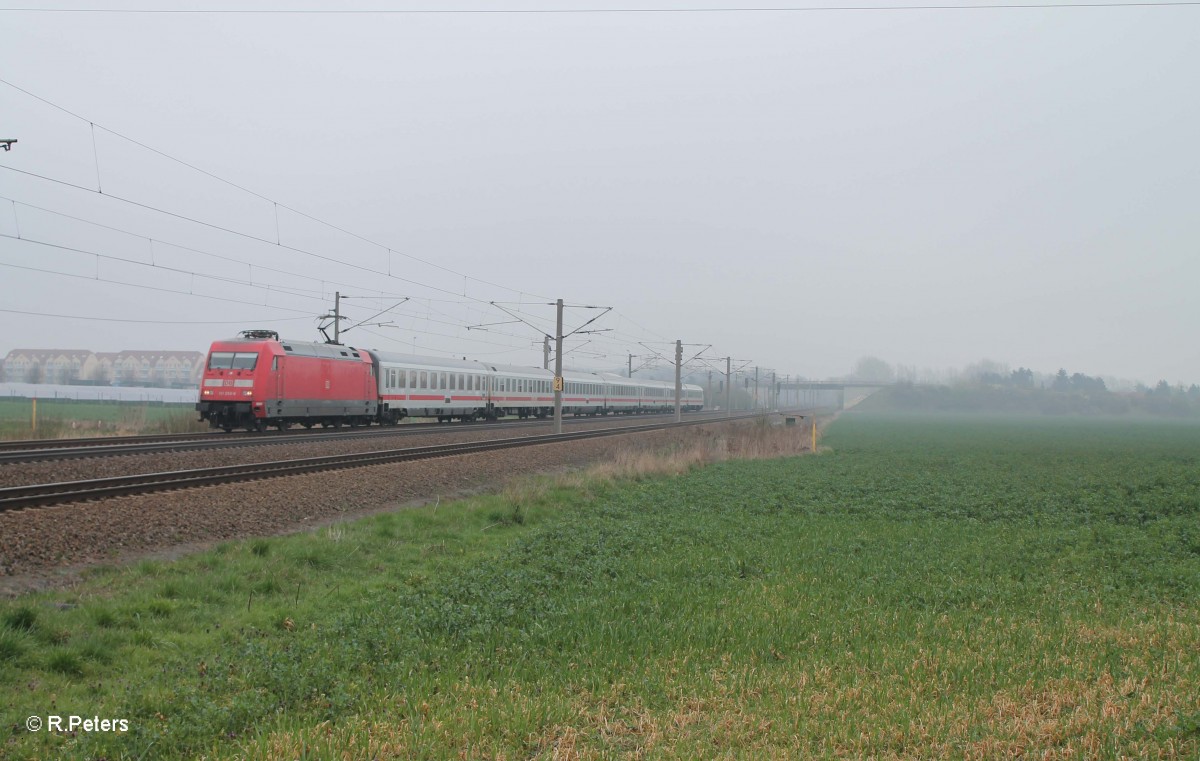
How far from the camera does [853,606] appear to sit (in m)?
9.14

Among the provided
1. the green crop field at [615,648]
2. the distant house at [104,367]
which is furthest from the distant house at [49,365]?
the green crop field at [615,648]

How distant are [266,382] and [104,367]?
78385 millimetres

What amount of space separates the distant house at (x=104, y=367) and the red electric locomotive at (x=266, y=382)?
174 ft

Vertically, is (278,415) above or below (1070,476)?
above

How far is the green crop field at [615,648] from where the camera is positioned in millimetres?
5289

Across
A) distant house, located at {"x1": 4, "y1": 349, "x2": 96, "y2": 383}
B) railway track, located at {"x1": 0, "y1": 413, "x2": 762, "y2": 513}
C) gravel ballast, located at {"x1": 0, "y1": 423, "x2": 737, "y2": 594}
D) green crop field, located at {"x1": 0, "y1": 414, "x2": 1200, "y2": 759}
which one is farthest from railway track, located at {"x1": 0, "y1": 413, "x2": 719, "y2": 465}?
distant house, located at {"x1": 4, "y1": 349, "x2": 96, "y2": 383}

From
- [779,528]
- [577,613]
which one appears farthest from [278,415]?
[577,613]

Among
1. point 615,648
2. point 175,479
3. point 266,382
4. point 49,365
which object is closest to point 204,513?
point 175,479

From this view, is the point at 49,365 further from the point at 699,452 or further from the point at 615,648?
the point at 615,648

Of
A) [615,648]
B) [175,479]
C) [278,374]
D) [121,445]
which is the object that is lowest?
[615,648]

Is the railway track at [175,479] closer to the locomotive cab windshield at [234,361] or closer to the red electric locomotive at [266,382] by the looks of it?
the red electric locomotive at [266,382]

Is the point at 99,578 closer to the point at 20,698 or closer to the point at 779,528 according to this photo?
the point at 20,698

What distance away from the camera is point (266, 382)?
2986cm

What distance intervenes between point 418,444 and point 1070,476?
74.6 ft
